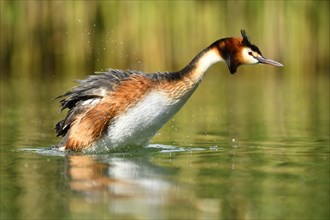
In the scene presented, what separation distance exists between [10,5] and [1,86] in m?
2.05

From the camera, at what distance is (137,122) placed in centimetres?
777

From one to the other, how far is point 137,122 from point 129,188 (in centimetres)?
225

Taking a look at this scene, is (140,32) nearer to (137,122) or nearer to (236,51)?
(236,51)

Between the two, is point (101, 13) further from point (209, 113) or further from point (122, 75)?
point (122, 75)

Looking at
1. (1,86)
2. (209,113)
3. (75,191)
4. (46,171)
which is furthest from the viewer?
(1,86)

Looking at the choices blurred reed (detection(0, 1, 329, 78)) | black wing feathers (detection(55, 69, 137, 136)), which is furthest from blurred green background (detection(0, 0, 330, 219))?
black wing feathers (detection(55, 69, 137, 136))

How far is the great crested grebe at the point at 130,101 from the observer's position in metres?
7.78

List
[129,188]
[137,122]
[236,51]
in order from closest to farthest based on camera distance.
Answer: [129,188] < [137,122] < [236,51]

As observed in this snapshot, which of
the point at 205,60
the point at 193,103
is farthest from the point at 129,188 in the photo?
the point at 193,103

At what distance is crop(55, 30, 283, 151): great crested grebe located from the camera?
778cm

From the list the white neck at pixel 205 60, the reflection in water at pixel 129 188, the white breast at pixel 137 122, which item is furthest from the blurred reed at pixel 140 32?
the reflection in water at pixel 129 188

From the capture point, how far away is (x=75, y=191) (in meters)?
5.45

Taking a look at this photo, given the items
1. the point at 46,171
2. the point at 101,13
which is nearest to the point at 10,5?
the point at 101,13

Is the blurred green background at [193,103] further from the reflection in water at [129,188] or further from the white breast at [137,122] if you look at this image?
the white breast at [137,122]
